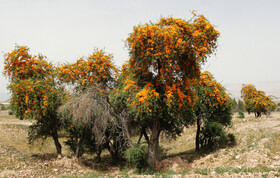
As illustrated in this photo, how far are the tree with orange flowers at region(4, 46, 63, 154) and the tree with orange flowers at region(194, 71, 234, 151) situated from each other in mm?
11605

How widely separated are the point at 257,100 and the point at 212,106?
77.4 feet

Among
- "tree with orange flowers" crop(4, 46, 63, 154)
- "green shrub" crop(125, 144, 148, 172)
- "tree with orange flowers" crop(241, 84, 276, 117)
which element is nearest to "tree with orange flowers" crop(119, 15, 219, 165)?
"green shrub" crop(125, 144, 148, 172)

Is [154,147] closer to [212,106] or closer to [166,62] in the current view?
[166,62]

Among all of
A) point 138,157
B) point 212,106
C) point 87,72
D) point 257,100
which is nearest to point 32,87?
point 87,72

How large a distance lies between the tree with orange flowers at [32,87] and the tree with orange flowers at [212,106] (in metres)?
11.6

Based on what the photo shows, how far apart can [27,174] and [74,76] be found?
740 cm

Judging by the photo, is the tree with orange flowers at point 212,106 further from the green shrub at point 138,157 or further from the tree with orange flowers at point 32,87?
the tree with orange flowers at point 32,87

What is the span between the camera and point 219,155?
1493 cm

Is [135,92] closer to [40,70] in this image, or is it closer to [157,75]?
[157,75]

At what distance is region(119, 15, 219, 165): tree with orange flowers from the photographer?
12.1 metres

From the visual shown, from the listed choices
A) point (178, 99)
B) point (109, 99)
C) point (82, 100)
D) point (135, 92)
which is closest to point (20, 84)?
point (82, 100)

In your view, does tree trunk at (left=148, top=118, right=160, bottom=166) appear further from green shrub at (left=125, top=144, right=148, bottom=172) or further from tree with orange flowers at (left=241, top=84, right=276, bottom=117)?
tree with orange flowers at (left=241, top=84, right=276, bottom=117)

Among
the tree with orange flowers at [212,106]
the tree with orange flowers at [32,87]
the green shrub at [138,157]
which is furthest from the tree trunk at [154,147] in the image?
the tree with orange flowers at [32,87]

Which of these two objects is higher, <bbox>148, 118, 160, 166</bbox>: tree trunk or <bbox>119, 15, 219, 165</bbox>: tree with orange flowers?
<bbox>119, 15, 219, 165</bbox>: tree with orange flowers
